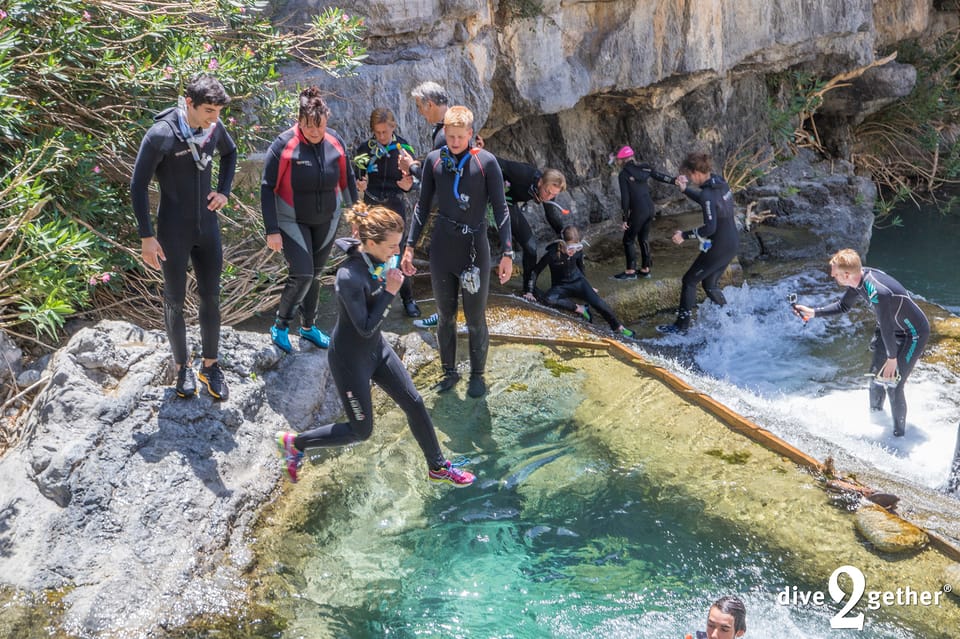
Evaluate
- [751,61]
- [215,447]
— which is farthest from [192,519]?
[751,61]

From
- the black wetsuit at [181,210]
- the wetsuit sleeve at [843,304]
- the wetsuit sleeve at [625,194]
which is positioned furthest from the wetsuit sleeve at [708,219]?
the black wetsuit at [181,210]

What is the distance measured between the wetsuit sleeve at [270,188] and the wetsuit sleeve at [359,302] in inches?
46.8

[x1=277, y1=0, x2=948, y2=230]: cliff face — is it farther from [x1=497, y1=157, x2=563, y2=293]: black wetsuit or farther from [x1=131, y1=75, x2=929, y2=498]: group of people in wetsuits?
[x1=131, y1=75, x2=929, y2=498]: group of people in wetsuits

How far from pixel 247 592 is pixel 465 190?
2788mm

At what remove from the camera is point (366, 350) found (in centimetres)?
454

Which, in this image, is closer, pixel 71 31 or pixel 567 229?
pixel 71 31

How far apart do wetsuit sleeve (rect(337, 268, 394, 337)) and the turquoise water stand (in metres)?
8.68

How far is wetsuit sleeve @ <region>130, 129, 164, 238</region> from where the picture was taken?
4.49 m

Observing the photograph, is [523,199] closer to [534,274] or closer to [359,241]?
[534,274]

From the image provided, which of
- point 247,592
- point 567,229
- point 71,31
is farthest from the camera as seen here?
point 567,229

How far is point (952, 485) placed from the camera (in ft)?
18.9

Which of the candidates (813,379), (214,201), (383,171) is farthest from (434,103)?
(813,379)

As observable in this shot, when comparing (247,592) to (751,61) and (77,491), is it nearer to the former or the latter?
(77,491)

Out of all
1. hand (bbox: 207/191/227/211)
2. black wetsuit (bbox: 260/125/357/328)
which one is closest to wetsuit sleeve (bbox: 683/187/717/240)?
black wetsuit (bbox: 260/125/357/328)
